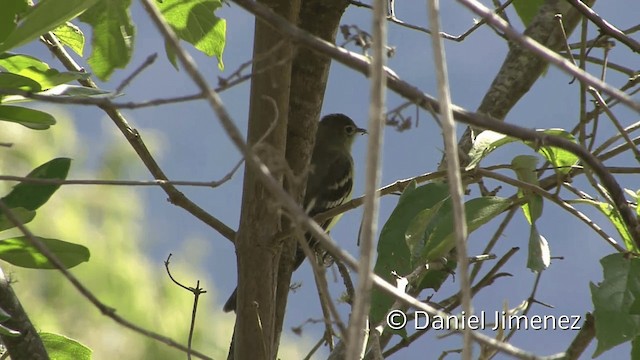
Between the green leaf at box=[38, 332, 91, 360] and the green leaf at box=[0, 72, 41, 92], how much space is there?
739 mm

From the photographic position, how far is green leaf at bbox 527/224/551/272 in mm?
1836

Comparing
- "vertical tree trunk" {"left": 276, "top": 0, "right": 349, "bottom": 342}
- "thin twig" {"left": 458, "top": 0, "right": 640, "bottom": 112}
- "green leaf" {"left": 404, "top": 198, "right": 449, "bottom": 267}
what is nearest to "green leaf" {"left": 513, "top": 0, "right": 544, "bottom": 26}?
"vertical tree trunk" {"left": 276, "top": 0, "right": 349, "bottom": 342}

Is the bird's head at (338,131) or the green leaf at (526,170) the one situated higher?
the bird's head at (338,131)

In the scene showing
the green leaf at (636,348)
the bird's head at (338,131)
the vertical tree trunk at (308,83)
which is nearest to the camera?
the green leaf at (636,348)

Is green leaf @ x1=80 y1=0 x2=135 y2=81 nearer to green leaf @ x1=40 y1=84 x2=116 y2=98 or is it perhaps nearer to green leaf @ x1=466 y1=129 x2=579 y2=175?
green leaf @ x1=40 y1=84 x2=116 y2=98

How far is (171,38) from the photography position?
1054 mm

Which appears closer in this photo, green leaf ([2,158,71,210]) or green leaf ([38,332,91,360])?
green leaf ([2,158,71,210])

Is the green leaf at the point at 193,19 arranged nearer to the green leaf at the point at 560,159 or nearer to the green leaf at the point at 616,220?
the green leaf at the point at 560,159

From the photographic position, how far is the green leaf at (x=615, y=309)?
172 cm

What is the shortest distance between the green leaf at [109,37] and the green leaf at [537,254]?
3.12 feet

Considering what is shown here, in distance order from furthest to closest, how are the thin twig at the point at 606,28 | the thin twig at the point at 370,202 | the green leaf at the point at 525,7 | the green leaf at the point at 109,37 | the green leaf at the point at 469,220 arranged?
the green leaf at the point at 525,7 → the thin twig at the point at 606,28 → the green leaf at the point at 109,37 → the green leaf at the point at 469,220 → the thin twig at the point at 370,202

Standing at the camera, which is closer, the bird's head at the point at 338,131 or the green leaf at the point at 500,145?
the green leaf at the point at 500,145

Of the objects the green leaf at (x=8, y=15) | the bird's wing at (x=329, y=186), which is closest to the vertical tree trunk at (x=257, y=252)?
the green leaf at (x=8, y=15)

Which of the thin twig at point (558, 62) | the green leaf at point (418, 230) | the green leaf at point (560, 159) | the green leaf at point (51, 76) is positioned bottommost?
the thin twig at point (558, 62)
